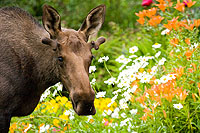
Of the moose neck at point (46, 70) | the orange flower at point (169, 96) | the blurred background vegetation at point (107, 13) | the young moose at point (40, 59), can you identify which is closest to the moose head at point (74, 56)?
the young moose at point (40, 59)

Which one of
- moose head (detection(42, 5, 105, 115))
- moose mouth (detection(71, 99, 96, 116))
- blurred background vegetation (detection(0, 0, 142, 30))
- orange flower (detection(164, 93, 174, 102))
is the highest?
moose head (detection(42, 5, 105, 115))

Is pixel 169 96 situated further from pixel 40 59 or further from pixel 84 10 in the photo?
pixel 84 10

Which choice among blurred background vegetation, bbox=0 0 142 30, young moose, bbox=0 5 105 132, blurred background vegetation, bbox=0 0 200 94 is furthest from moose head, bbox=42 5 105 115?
blurred background vegetation, bbox=0 0 142 30

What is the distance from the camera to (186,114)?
333cm

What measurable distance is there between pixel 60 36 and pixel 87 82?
1.78 feet

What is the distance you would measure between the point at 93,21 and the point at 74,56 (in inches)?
20.6

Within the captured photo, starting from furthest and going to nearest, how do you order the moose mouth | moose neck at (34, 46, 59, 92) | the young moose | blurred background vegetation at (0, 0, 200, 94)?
blurred background vegetation at (0, 0, 200, 94)
moose neck at (34, 46, 59, 92)
the young moose
the moose mouth

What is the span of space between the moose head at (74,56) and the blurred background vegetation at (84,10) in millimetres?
5597

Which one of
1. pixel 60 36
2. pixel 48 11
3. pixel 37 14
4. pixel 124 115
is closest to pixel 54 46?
pixel 60 36

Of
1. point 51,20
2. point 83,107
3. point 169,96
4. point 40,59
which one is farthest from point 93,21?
point 169,96

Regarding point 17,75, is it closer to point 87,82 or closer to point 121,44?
point 87,82

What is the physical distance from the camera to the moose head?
108 inches

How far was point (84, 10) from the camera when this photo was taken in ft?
29.5

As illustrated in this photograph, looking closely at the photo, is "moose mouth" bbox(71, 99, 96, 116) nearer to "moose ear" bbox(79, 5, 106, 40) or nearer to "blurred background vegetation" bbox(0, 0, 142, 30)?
"moose ear" bbox(79, 5, 106, 40)
